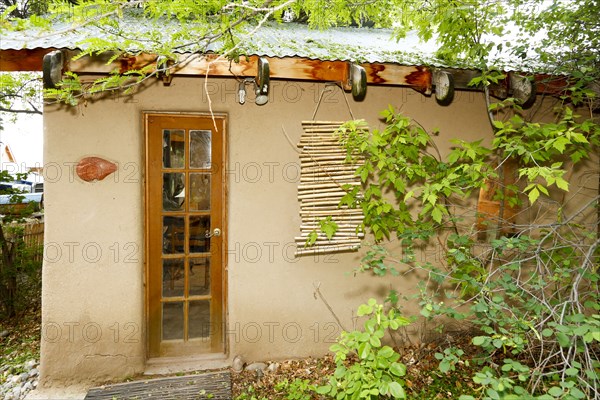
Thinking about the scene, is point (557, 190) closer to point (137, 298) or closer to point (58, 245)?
point (137, 298)

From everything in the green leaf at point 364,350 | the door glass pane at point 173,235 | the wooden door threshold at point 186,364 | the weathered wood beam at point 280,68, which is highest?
the weathered wood beam at point 280,68

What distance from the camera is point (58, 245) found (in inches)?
135

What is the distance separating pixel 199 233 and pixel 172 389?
1.49 meters

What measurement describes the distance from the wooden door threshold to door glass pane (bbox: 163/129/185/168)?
6.68 ft

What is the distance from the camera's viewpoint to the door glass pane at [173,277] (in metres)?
3.75

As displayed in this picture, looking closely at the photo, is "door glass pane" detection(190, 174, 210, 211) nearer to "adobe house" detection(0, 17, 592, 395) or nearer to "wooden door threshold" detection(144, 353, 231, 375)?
"adobe house" detection(0, 17, 592, 395)

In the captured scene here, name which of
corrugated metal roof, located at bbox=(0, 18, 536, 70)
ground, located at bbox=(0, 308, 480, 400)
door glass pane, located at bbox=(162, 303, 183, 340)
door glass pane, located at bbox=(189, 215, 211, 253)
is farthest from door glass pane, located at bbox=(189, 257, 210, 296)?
corrugated metal roof, located at bbox=(0, 18, 536, 70)

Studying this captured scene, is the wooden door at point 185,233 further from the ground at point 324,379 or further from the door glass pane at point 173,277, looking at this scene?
the ground at point 324,379

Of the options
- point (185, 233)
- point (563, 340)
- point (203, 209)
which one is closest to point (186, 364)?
point (185, 233)

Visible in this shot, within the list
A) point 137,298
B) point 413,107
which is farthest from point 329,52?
point 137,298

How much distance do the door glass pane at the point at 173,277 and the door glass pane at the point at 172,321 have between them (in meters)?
0.13

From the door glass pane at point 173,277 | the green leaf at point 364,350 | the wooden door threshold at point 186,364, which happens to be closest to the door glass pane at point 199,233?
the door glass pane at point 173,277

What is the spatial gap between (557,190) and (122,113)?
5.01 metres

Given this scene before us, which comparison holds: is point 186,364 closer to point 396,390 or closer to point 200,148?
point 200,148
